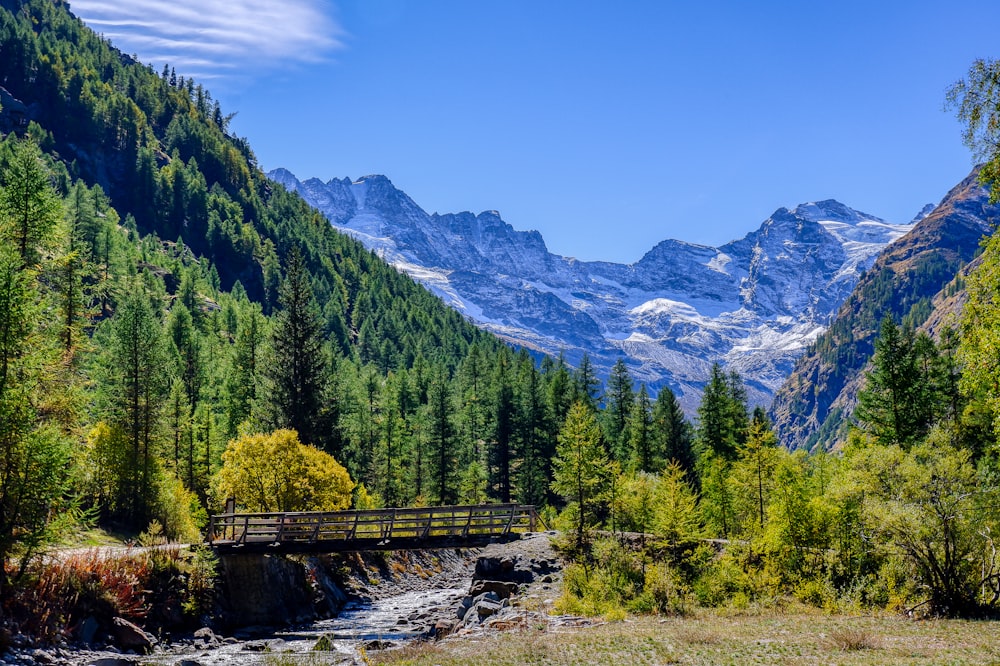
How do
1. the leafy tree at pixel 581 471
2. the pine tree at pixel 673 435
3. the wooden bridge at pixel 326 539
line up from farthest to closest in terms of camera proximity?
1. the pine tree at pixel 673 435
2. the leafy tree at pixel 581 471
3. the wooden bridge at pixel 326 539

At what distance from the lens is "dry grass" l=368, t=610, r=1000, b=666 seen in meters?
20.1

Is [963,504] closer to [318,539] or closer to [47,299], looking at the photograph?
[318,539]

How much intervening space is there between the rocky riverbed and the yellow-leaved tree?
413 cm

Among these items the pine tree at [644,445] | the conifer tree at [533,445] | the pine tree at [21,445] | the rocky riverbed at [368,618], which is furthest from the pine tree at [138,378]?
the pine tree at [644,445]

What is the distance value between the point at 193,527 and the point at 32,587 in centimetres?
2044

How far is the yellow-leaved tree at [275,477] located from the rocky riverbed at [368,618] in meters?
4.13

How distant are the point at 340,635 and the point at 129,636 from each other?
9.64 meters

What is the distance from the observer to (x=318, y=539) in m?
36.2

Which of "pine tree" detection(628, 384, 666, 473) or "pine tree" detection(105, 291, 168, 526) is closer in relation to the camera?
"pine tree" detection(105, 291, 168, 526)

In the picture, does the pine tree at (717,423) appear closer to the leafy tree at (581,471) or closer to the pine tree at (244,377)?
the leafy tree at (581,471)

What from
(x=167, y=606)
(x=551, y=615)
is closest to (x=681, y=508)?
(x=551, y=615)

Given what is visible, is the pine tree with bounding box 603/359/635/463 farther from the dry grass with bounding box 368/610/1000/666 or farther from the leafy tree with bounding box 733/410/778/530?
the dry grass with bounding box 368/610/1000/666

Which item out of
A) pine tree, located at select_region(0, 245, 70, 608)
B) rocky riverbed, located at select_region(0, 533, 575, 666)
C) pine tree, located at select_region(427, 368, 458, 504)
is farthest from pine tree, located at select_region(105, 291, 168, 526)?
pine tree, located at select_region(427, 368, 458, 504)

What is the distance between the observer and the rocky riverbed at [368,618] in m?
25.5
